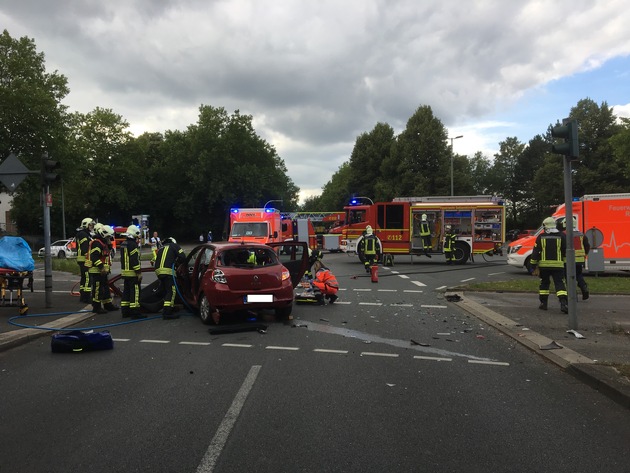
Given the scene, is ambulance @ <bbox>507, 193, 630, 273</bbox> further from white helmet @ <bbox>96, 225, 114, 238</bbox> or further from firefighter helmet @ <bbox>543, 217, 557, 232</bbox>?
white helmet @ <bbox>96, 225, 114, 238</bbox>

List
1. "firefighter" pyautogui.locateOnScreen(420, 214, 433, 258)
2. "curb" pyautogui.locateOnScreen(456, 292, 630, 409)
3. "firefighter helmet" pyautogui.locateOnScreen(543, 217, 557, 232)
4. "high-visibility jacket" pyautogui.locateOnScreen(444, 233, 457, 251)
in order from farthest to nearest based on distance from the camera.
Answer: "firefighter" pyautogui.locateOnScreen(420, 214, 433, 258)
"high-visibility jacket" pyautogui.locateOnScreen(444, 233, 457, 251)
"firefighter helmet" pyautogui.locateOnScreen(543, 217, 557, 232)
"curb" pyautogui.locateOnScreen(456, 292, 630, 409)

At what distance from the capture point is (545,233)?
991 centimetres

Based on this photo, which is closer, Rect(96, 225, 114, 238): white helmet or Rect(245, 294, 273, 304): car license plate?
Rect(245, 294, 273, 304): car license plate

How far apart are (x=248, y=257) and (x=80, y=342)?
10.4ft

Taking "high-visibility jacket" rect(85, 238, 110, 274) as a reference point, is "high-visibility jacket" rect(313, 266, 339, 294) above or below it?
below

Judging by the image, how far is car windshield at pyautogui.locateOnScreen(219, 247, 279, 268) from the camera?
28.3 feet

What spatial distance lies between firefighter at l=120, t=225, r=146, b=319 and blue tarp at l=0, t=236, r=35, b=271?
1.78 meters

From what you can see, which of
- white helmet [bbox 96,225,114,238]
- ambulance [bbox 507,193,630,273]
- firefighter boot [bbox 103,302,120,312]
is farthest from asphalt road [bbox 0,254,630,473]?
ambulance [bbox 507,193,630,273]

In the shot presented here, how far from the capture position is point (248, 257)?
8.92 m

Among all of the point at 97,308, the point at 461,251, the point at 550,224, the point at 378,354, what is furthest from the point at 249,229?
the point at 378,354

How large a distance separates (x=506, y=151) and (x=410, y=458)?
8048cm

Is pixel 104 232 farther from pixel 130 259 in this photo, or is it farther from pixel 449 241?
pixel 449 241

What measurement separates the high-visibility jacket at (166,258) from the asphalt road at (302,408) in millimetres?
1826

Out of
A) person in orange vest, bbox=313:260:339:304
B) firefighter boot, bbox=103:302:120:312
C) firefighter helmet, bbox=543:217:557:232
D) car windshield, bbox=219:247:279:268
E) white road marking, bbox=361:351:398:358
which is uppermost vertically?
firefighter helmet, bbox=543:217:557:232
